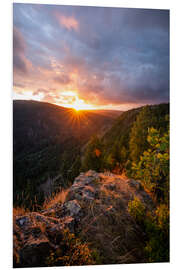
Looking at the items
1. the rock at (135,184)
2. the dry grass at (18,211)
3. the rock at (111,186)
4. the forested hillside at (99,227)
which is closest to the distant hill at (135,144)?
the forested hillside at (99,227)

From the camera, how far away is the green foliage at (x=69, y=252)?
196cm

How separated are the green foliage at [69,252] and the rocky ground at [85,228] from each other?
65 mm

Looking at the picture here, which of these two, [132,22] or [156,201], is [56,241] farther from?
[132,22]

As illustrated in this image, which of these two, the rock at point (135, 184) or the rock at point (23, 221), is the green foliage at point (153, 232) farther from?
the rock at point (23, 221)

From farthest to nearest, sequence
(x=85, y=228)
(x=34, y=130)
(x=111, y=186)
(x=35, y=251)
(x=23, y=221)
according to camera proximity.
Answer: (x=34, y=130)
(x=111, y=186)
(x=85, y=228)
(x=23, y=221)
(x=35, y=251)

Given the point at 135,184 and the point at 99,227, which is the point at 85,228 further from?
the point at 135,184

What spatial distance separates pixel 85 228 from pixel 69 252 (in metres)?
0.39

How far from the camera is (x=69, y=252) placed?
204 cm

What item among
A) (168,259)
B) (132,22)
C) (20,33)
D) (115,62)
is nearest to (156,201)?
(168,259)

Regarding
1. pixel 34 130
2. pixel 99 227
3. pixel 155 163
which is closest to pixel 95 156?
pixel 34 130

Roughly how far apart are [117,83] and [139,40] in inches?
42.5

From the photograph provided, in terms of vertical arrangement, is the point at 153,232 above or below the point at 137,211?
below

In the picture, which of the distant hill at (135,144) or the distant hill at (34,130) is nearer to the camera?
the distant hill at (34,130)

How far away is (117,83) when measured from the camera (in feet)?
11.8
